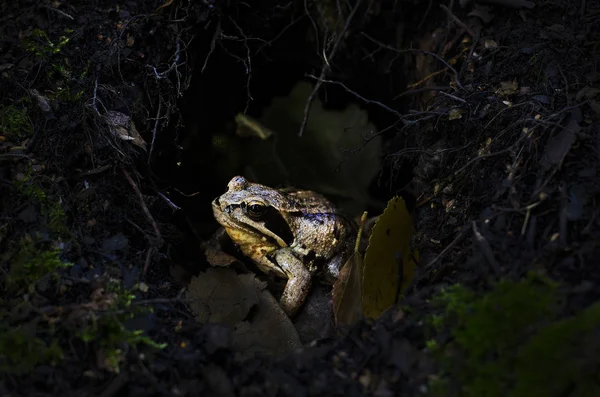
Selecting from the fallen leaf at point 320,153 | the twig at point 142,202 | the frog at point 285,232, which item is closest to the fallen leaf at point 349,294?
the frog at point 285,232

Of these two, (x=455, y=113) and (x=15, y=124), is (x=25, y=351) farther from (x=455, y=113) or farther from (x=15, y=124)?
(x=455, y=113)

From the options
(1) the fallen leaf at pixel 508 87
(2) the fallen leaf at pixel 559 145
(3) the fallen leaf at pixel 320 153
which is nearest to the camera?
(2) the fallen leaf at pixel 559 145

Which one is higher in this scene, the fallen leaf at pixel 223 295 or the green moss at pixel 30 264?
the green moss at pixel 30 264

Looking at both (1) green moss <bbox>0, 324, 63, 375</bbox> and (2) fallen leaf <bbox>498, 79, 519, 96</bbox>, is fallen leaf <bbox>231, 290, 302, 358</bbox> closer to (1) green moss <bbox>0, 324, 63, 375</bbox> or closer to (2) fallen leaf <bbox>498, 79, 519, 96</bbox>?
(1) green moss <bbox>0, 324, 63, 375</bbox>

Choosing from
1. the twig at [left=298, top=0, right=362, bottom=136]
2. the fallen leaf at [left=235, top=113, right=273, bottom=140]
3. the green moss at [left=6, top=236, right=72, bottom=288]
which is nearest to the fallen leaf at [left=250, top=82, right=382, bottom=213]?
the fallen leaf at [left=235, top=113, right=273, bottom=140]

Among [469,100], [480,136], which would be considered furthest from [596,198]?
[469,100]

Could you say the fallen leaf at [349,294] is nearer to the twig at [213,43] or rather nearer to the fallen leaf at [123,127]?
the fallen leaf at [123,127]

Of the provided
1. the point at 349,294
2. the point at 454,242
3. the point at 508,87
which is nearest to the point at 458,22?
the point at 508,87

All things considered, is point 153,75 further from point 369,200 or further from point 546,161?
point 546,161
